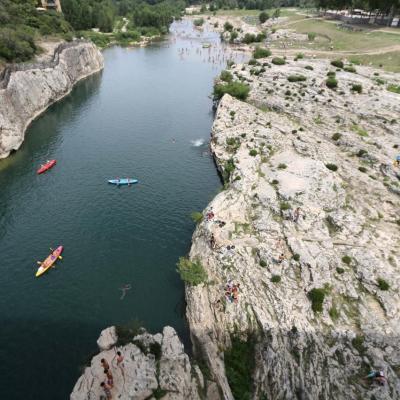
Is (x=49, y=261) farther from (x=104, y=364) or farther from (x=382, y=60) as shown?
(x=382, y=60)

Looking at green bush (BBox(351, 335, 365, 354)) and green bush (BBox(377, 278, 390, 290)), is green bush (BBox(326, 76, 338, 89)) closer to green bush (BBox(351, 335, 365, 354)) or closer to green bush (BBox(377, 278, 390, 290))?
green bush (BBox(377, 278, 390, 290))

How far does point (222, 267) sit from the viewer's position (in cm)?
4541

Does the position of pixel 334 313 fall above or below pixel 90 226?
above

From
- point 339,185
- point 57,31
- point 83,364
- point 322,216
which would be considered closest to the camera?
point 83,364

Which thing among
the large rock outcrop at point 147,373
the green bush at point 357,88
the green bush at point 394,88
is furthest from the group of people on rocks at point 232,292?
the green bush at point 394,88

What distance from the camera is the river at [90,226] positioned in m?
40.8

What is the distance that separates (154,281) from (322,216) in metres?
28.7

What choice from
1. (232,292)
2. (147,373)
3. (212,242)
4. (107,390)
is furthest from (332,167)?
(107,390)

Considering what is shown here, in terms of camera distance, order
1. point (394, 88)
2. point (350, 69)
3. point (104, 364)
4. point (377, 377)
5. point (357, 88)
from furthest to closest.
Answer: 1. point (350, 69)
2. point (394, 88)
3. point (357, 88)
4. point (104, 364)
5. point (377, 377)

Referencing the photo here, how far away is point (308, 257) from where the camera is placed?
145ft

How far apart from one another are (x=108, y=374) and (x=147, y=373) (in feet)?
13.1

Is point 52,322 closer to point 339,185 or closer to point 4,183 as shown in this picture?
point 4,183

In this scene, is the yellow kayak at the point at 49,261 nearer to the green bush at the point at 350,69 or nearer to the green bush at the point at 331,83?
the green bush at the point at 331,83

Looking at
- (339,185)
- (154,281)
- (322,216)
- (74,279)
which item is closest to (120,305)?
(154,281)
